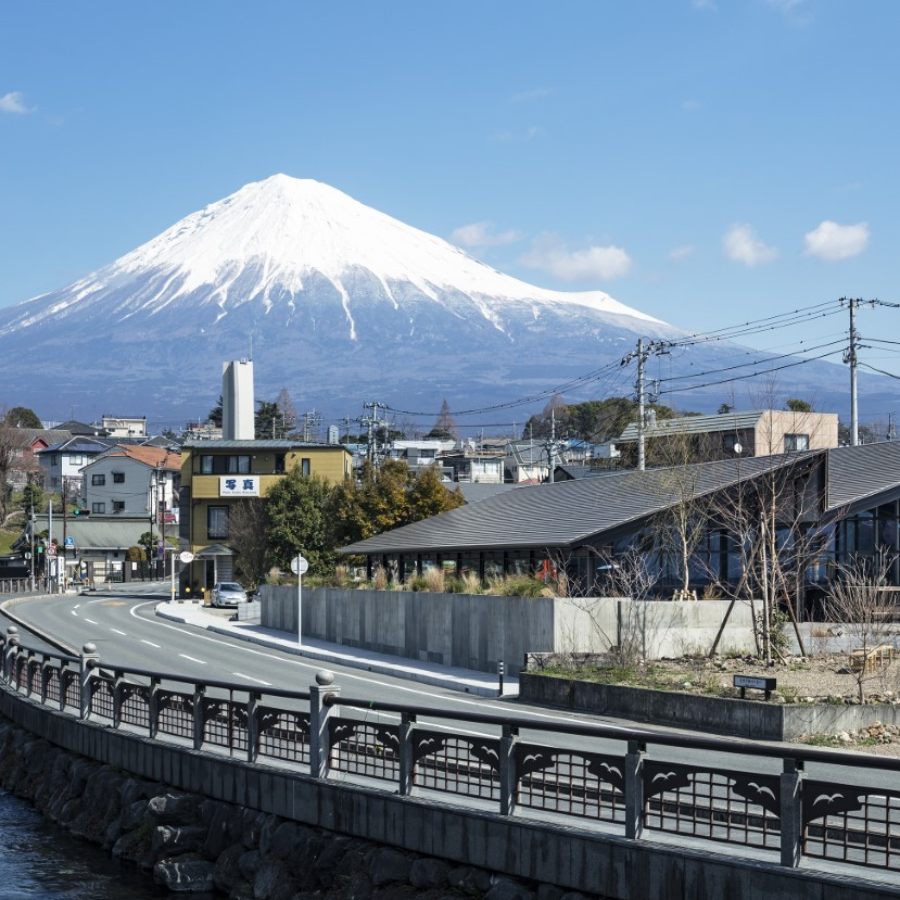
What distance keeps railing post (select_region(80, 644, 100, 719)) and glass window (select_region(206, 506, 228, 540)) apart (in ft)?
209

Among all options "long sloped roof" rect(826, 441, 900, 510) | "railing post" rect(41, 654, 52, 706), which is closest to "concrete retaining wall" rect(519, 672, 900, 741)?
"railing post" rect(41, 654, 52, 706)

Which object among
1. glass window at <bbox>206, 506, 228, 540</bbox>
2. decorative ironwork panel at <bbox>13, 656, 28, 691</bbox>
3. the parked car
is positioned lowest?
the parked car

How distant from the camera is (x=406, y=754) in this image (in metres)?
13.8

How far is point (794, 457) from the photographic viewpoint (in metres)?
36.1

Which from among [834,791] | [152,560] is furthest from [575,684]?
[152,560]

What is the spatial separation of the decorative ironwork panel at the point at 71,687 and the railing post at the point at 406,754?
427 inches

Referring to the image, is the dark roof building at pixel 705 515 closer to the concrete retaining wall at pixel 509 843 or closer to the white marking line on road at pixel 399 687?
the white marking line on road at pixel 399 687

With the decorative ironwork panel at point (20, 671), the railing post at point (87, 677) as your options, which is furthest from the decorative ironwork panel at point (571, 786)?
the decorative ironwork panel at point (20, 671)

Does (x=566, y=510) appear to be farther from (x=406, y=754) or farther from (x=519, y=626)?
(x=406, y=754)

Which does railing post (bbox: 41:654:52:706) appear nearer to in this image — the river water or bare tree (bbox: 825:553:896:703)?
the river water

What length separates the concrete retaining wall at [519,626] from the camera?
29531mm

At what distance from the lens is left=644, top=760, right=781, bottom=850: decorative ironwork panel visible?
1064 cm

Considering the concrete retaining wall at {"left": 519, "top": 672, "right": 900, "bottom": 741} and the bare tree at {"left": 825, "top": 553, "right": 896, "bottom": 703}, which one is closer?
the concrete retaining wall at {"left": 519, "top": 672, "right": 900, "bottom": 741}

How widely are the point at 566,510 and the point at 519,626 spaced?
9.35 meters
